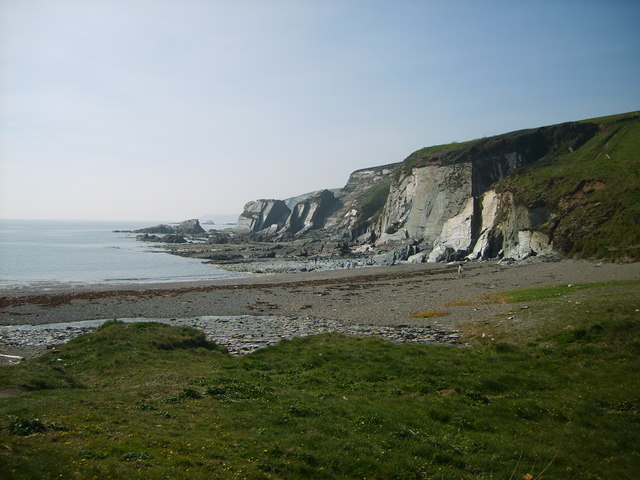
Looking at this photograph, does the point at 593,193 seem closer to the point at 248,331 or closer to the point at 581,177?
the point at 581,177

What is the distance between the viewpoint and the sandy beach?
3114cm

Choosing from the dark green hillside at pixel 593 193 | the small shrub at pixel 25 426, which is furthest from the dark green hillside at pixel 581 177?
the small shrub at pixel 25 426

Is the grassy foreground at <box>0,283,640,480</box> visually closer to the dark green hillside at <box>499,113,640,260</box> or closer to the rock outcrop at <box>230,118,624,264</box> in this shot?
the dark green hillside at <box>499,113,640,260</box>

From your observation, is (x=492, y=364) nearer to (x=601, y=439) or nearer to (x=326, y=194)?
(x=601, y=439)

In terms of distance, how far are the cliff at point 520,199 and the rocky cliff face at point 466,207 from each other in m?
0.18

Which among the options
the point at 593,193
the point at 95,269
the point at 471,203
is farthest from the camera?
the point at 471,203

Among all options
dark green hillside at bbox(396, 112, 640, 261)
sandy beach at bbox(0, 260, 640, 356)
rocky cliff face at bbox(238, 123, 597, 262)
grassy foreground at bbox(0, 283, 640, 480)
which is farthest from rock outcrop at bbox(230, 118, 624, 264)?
grassy foreground at bbox(0, 283, 640, 480)

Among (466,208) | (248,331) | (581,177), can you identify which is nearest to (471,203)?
(466,208)

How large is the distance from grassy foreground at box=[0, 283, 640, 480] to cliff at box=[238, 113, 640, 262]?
131 feet

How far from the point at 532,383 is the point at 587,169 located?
60978 millimetres

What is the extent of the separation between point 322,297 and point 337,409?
29530mm

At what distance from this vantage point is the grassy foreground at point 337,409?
7688mm

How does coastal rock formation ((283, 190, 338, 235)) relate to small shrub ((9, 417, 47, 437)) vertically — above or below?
above

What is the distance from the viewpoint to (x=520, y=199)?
2504 inches
